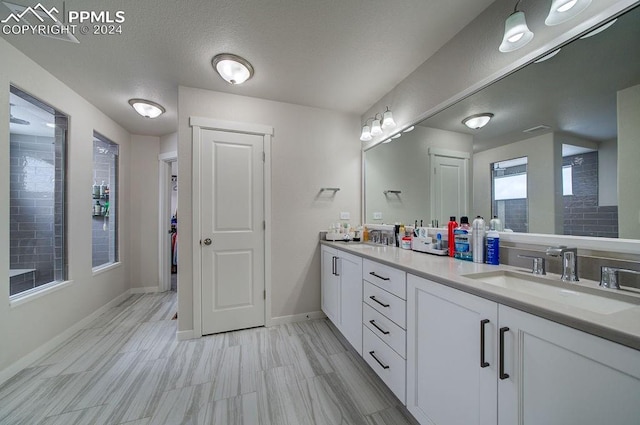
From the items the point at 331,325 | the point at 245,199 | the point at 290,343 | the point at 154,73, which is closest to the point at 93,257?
the point at 245,199

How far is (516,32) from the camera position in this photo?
1.16 meters

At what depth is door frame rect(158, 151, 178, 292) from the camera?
143 inches

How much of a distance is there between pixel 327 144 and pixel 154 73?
1.78 metres

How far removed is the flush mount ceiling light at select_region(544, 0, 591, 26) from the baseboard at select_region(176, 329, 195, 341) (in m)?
3.27

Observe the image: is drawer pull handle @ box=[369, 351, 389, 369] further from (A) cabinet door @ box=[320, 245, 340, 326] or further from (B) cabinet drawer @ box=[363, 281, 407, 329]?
(A) cabinet door @ box=[320, 245, 340, 326]

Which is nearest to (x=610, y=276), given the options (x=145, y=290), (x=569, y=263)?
(x=569, y=263)

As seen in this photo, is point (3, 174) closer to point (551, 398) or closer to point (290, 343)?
point (290, 343)

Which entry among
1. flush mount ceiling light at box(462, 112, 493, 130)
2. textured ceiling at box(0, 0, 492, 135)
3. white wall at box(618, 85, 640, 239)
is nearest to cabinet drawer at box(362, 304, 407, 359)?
white wall at box(618, 85, 640, 239)

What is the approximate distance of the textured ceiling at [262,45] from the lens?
1.47m

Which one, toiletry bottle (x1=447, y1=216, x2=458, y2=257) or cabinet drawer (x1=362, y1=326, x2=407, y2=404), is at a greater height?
toiletry bottle (x1=447, y1=216, x2=458, y2=257)

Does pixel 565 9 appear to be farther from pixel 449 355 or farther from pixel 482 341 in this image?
pixel 449 355

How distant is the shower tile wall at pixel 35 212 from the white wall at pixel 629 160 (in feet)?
12.0

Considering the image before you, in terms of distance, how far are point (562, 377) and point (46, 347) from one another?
3.38 meters

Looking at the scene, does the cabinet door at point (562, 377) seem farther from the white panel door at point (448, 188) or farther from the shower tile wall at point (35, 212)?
the shower tile wall at point (35, 212)
